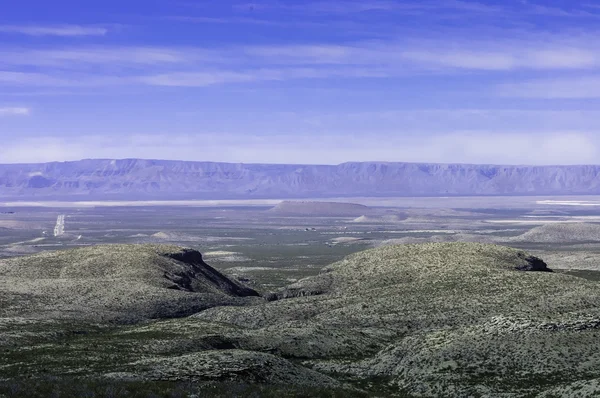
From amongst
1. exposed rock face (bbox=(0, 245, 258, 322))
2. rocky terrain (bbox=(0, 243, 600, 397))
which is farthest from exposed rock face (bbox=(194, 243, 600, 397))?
exposed rock face (bbox=(0, 245, 258, 322))

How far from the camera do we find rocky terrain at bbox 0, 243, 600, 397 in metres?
49.2

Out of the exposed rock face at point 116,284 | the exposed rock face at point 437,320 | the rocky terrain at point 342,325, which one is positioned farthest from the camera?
the exposed rock face at point 116,284

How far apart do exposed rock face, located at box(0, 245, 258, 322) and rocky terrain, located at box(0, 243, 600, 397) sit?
0.25 meters

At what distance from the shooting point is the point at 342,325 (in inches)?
2879

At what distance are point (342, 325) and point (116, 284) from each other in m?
31.1

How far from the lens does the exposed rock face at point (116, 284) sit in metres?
83.6

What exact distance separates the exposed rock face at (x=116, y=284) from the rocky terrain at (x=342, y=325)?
25cm

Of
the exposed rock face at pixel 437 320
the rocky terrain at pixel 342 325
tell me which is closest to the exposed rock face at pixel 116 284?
the rocky terrain at pixel 342 325

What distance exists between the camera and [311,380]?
1924 inches

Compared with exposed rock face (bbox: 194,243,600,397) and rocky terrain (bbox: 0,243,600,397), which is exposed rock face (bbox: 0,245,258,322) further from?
exposed rock face (bbox: 194,243,600,397)

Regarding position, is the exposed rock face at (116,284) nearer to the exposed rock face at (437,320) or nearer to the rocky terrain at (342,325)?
the rocky terrain at (342,325)

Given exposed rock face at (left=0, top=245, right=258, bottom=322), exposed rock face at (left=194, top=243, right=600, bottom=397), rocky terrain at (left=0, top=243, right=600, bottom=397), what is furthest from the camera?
exposed rock face at (left=0, top=245, right=258, bottom=322)

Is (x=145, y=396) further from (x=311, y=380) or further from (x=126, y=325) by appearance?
(x=126, y=325)

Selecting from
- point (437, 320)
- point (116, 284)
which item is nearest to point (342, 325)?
point (437, 320)
